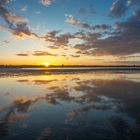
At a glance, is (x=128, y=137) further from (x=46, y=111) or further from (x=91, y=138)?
(x=46, y=111)

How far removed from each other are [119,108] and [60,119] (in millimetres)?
4423

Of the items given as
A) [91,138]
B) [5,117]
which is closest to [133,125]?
[91,138]

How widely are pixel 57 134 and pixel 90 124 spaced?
6.44ft

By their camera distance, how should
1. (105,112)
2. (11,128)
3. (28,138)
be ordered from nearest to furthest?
1. (28,138)
2. (11,128)
3. (105,112)

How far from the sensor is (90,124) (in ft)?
32.0

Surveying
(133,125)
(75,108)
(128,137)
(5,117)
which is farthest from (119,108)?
(5,117)

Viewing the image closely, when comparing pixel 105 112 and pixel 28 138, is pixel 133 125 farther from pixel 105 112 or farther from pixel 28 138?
pixel 28 138

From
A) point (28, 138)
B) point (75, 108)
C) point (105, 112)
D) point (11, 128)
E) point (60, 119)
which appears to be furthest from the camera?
point (75, 108)

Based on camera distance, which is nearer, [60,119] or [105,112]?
[60,119]

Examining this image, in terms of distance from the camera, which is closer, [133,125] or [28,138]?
[28,138]

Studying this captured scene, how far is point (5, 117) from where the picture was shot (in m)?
10.9

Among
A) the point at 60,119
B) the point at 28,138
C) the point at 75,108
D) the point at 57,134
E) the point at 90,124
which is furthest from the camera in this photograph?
the point at 75,108

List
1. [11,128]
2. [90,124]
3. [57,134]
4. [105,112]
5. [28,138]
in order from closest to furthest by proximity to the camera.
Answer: [28,138] < [57,134] < [11,128] < [90,124] < [105,112]

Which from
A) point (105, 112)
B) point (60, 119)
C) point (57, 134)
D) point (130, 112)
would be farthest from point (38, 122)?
point (130, 112)
